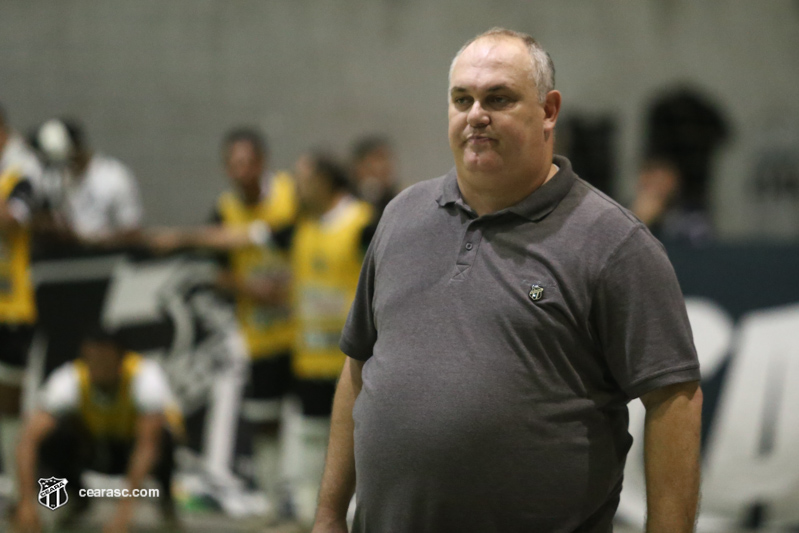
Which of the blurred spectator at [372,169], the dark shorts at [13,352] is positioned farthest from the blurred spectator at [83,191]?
the blurred spectator at [372,169]

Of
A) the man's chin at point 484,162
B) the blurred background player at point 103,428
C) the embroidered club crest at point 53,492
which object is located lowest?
the embroidered club crest at point 53,492

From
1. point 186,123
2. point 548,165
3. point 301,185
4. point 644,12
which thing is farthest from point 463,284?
point 644,12

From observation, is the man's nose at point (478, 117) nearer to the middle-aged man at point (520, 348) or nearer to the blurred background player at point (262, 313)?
the middle-aged man at point (520, 348)

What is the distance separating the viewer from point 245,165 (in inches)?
214

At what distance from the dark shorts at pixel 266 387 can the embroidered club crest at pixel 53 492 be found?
3.41 ft

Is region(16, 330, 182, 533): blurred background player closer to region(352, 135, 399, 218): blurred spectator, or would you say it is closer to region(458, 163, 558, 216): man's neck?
region(352, 135, 399, 218): blurred spectator

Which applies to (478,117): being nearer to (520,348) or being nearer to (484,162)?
(484,162)

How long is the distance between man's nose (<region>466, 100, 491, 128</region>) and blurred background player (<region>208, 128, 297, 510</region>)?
138 inches

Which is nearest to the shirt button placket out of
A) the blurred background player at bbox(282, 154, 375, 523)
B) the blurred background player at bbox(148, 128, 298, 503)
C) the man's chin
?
the man's chin

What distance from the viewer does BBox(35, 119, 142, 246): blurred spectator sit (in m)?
5.60

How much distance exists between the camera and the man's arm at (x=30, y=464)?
4.87m

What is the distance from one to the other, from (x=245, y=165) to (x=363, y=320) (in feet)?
11.3

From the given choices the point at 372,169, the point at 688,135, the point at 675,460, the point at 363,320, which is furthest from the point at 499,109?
the point at 688,135

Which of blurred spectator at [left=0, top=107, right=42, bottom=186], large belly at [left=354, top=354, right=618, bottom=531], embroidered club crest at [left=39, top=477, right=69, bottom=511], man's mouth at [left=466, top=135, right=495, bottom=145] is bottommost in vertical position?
embroidered club crest at [left=39, top=477, right=69, bottom=511]
